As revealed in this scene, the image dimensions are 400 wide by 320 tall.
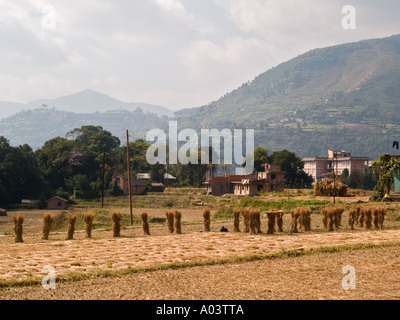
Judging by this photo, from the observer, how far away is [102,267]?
1781cm

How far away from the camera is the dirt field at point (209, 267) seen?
13.8 metres

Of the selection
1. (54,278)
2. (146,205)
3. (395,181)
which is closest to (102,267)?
(54,278)

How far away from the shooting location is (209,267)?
1833cm

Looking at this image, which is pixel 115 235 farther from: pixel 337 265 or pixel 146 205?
pixel 146 205

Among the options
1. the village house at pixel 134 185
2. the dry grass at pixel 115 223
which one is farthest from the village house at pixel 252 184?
the dry grass at pixel 115 223

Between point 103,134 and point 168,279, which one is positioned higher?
point 103,134

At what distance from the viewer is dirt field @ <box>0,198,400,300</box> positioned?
13.8m

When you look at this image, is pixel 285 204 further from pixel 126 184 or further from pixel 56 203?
pixel 126 184

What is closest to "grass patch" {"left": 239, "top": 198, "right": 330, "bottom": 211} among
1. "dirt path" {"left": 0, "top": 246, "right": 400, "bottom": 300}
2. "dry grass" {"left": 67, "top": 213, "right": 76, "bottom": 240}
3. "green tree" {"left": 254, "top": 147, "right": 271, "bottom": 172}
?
"dry grass" {"left": 67, "top": 213, "right": 76, "bottom": 240}

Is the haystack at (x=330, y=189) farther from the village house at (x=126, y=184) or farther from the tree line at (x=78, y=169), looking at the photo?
the village house at (x=126, y=184)

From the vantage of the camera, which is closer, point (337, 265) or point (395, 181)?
point (337, 265)

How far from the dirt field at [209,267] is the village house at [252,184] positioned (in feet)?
164
